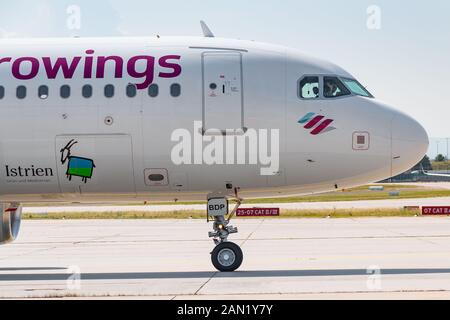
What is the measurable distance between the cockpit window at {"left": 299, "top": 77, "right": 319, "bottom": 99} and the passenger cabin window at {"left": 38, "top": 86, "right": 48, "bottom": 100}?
20.0 feet

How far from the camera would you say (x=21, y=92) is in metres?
20.2

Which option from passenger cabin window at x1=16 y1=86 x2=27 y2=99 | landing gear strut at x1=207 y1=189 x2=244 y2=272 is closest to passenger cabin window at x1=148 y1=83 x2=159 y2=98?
landing gear strut at x1=207 y1=189 x2=244 y2=272

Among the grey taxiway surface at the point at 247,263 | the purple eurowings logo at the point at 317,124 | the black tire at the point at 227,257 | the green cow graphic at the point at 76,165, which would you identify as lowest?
the grey taxiway surface at the point at 247,263

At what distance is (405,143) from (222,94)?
445 centimetres

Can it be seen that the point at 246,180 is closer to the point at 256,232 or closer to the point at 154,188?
the point at 154,188

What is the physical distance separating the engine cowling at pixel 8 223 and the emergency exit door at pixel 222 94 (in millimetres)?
6072

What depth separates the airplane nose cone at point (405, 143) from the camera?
19.7m

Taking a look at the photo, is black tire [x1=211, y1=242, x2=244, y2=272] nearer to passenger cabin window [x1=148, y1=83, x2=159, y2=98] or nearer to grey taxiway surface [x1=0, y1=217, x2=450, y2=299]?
grey taxiway surface [x1=0, y1=217, x2=450, y2=299]

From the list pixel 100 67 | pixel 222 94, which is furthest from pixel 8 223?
pixel 222 94

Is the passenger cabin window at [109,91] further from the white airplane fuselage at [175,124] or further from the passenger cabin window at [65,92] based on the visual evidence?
the passenger cabin window at [65,92]

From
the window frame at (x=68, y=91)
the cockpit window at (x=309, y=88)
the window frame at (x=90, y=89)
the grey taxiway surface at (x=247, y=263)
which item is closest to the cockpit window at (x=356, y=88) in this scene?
the cockpit window at (x=309, y=88)

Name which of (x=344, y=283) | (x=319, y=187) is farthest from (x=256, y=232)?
Answer: (x=344, y=283)

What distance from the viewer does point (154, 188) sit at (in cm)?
2031

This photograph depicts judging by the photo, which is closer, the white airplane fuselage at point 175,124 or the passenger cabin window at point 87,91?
the white airplane fuselage at point 175,124
